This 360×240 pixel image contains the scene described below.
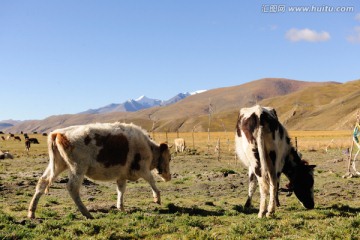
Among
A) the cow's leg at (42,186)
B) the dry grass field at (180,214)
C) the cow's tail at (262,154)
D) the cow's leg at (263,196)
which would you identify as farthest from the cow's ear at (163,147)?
the cow's leg at (263,196)

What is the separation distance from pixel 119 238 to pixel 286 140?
699cm

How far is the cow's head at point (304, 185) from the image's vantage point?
44.1ft

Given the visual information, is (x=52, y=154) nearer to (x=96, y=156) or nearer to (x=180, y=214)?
(x=96, y=156)

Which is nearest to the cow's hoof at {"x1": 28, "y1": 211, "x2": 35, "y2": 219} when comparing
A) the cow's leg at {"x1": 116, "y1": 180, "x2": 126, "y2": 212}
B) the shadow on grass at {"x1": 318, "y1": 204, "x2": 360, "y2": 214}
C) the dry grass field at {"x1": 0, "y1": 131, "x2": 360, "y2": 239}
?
the dry grass field at {"x1": 0, "y1": 131, "x2": 360, "y2": 239}

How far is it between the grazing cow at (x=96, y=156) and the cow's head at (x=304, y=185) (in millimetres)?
5204

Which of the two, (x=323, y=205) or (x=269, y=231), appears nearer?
(x=269, y=231)

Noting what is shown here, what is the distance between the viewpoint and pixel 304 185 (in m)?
13.7

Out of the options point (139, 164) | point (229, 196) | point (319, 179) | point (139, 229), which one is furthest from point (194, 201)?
point (319, 179)

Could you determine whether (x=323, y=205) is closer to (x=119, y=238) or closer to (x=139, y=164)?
(x=139, y=164)

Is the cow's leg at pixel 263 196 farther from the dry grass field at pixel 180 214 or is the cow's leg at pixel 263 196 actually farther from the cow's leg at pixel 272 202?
the dry grass field at pixel 180 214

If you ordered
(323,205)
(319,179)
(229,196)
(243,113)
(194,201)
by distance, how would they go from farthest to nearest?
(319,179) < (229,196) < (194,201) < (323,205) < (243,113)

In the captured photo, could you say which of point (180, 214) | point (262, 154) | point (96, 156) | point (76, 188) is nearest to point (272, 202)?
point (262, 154)

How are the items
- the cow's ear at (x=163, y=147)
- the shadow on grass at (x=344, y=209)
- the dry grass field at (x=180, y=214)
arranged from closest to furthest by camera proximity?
the dry grass field at (x=180, y=214), the shadow on grass at (x=344, y=209), the cow's ear at (x=163, y=147)

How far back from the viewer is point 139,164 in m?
13.3
